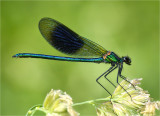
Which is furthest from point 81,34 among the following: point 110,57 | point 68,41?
A: point 110,57

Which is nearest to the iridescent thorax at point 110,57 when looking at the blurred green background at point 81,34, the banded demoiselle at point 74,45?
the banded demoiselle at point 74,45

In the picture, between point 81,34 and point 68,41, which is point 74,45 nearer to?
point 68,41

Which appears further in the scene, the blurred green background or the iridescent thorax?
the blurred green background

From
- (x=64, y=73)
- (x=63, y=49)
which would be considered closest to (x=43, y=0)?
(x=64, y=73)

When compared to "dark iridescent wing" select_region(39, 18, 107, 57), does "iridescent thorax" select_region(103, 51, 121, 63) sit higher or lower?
lower

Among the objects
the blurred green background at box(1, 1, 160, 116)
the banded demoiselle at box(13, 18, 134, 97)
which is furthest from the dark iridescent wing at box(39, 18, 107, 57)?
the blurred green background at box(1, 1, 160, 116)

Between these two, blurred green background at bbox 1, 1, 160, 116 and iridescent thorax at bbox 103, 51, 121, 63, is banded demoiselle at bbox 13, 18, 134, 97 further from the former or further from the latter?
blurred green background at bbox 1, 1, 160, 116

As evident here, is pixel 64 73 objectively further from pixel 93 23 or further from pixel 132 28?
pixel 132 28
